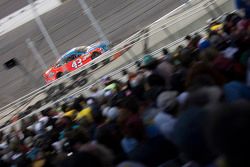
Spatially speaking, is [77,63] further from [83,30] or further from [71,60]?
[83,30]

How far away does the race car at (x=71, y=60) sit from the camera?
14.4 m

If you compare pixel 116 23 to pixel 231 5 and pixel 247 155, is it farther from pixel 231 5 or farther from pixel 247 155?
pixel 247 155

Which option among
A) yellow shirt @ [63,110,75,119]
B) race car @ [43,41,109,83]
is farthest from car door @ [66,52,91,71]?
yellow shirt @ [63,110,75,119]

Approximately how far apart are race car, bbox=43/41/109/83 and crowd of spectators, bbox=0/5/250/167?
281 inches

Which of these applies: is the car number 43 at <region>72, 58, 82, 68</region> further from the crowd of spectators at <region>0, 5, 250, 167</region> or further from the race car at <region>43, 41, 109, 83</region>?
the crowd of spectators at <region>0, 5, 250, 167</region>

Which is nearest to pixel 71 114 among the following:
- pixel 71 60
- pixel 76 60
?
pixel 71 60

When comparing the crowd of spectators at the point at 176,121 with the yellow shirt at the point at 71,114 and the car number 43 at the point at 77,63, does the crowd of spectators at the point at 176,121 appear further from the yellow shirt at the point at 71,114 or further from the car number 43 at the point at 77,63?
the car number 43 at the point at 77,63

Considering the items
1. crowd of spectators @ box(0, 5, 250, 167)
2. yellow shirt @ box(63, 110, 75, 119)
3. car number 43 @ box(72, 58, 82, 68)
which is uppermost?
crowd of spectators @ box(0, 5, 250, 167)

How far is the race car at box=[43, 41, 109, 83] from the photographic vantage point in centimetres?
1438

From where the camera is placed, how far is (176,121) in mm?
3820

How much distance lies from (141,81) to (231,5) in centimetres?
456

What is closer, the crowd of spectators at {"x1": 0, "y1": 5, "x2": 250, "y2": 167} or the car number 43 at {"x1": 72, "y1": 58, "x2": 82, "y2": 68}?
the crowd of spectators at {"x1": 0, "y1": 5, "x2": 250, "y2": 167}

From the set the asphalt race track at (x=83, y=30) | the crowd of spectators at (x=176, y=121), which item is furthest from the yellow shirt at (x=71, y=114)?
the asphalt race track at (x=83, y=30)

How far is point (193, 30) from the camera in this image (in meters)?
10.4
